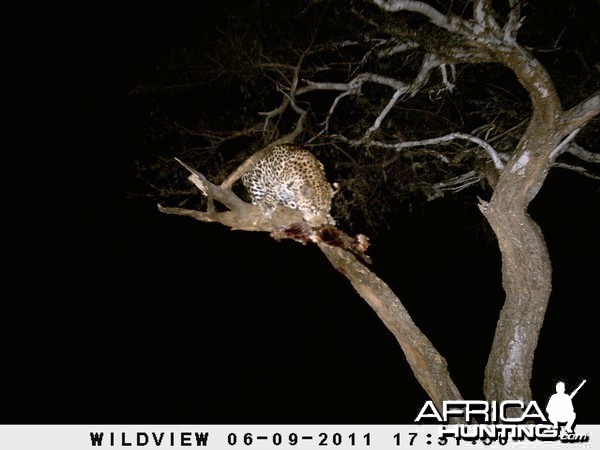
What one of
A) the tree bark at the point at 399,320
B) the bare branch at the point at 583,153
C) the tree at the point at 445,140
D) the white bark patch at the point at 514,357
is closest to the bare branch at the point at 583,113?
the tree at the point at 445,140

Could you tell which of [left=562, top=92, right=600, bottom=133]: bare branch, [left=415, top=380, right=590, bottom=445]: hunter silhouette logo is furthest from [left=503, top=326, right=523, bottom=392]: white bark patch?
[left=562, top=92, right=600, bottom=133]: bare branch

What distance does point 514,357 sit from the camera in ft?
17.9

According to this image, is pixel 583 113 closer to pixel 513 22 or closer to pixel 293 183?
pixel 513 22

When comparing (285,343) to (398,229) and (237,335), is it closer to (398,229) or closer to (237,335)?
(237,335)

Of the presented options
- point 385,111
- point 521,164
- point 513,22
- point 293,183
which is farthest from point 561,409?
point 293,183

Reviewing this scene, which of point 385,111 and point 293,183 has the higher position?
point 293,183

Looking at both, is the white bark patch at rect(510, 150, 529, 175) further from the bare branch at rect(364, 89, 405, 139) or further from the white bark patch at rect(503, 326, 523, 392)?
the white bark patch at rect(503, 326, 523, 392)

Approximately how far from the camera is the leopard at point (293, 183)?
6723 mm

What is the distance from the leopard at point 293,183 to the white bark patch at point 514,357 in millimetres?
2289

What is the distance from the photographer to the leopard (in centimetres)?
672

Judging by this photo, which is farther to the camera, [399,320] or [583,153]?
[583,153]

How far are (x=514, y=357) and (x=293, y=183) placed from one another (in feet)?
9.84

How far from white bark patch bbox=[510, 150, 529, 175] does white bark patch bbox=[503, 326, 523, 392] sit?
55.9 inches

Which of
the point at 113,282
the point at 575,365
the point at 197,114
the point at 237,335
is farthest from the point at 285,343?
the point at 197,114
